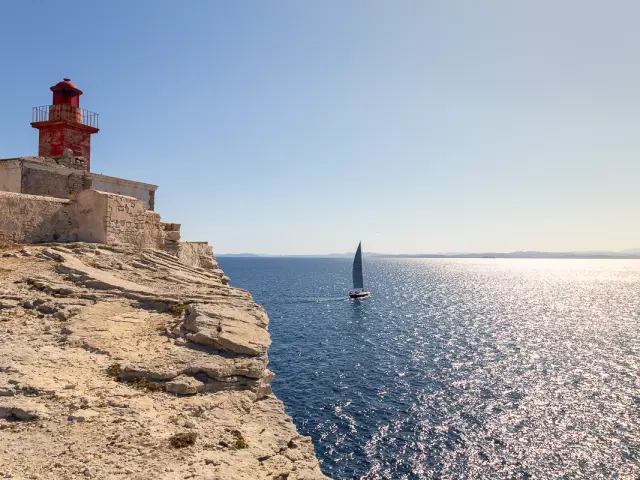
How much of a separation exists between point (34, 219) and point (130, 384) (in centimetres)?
1327

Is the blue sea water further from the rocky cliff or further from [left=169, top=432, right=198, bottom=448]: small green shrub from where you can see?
[left=169, top=432, right=198, bottom=448]: small green shrub

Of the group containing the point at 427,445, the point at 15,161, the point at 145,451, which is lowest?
the point at 427,445

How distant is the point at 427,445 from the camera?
21.3m

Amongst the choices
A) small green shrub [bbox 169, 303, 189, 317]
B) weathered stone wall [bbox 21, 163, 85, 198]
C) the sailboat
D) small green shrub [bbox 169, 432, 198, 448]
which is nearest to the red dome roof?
weathered stone wall [bbox 21, 163, 85, 198]

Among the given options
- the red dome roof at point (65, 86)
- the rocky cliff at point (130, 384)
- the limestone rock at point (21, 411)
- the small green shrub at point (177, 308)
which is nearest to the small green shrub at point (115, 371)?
the rocky cliff at point (130, 384)

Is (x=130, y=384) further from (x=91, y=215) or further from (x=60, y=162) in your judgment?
(x=60, y=162)

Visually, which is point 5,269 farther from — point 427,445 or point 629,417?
point 629,417

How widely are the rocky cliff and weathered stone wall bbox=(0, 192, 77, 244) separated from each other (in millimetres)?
2595

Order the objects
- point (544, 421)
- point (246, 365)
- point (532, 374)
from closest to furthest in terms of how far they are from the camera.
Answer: point (246, 365) → point (544, 421) → point (532, 374)

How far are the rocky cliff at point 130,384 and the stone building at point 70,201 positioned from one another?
3.30 m

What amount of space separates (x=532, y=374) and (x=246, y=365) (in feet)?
104

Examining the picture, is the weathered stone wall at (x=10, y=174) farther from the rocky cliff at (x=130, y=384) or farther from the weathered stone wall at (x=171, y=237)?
the rocky cliff at (x=130, y=384)

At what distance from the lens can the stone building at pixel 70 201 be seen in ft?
58.2

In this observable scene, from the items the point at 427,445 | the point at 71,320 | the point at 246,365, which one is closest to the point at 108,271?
the point at 71,320
